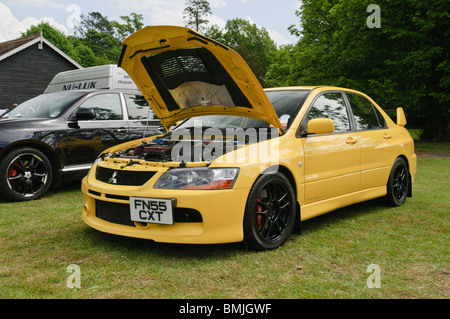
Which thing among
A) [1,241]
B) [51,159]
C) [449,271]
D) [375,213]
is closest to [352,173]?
[375,213]

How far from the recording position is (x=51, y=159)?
5.88 m

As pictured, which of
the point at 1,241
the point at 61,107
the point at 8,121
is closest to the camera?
the point at 1,241

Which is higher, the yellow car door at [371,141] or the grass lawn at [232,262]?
the yellow car door at [371,141]

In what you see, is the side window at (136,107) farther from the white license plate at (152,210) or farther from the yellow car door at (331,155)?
the white license plate at (152,210)

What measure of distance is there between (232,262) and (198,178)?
0.70 metres

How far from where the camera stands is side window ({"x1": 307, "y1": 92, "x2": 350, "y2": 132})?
13.9 feet

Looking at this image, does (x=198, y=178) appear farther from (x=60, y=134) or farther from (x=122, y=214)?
(x=60, y=134)

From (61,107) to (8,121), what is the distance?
2.72ft

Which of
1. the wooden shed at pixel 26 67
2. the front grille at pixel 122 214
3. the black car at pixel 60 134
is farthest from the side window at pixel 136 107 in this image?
→ the wooden shed at pixel 26 67

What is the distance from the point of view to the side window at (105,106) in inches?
252

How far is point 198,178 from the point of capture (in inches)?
125

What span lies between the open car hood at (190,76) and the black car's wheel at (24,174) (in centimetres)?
219

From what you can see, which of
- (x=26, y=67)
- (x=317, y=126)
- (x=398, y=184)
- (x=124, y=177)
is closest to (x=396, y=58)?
(x=398, y=184)
